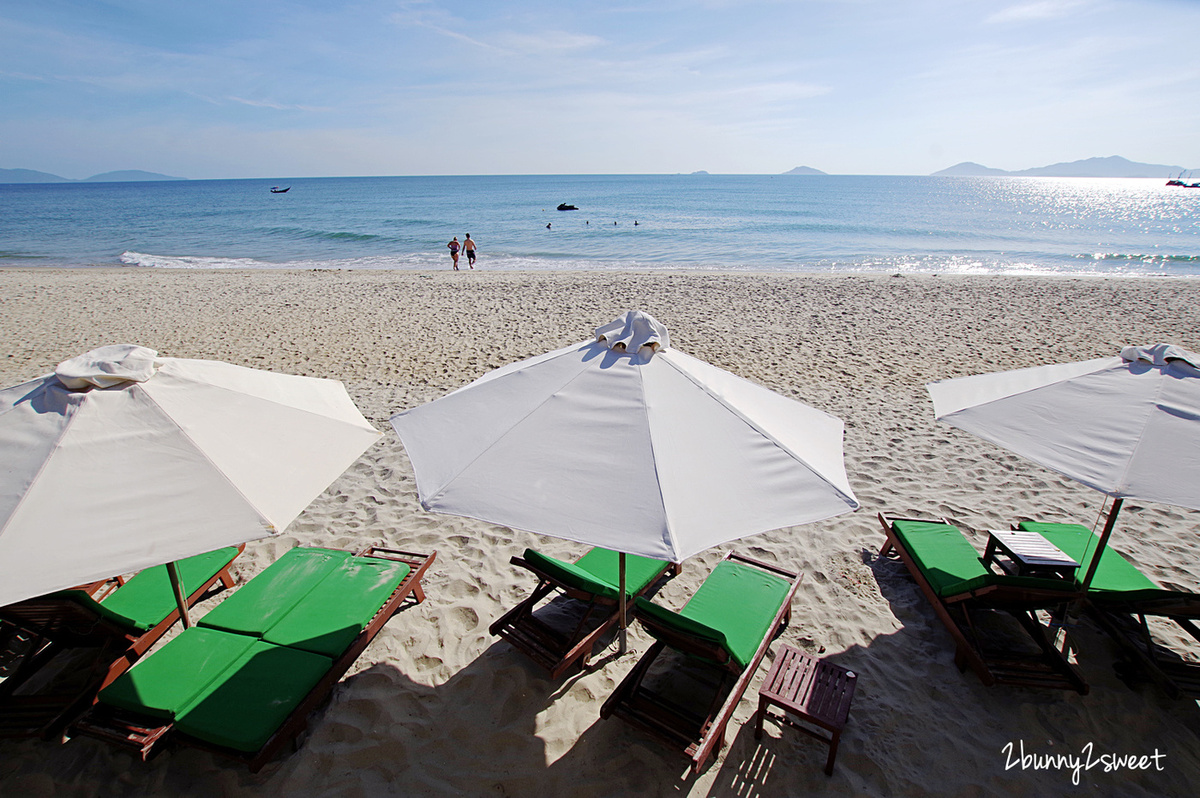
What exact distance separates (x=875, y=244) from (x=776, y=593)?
35.0m

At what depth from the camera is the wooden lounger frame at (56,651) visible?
120 inches

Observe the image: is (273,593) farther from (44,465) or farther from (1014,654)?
(1014,654)

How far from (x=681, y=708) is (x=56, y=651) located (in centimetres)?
367

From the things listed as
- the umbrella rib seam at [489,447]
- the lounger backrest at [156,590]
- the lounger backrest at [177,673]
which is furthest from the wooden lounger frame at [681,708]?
the lounger backrest at [156,590]

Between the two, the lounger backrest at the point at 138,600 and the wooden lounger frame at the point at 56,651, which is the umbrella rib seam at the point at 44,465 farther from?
the wooden lounger frame at the point at 56,651

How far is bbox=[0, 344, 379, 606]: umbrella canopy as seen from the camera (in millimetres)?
2334

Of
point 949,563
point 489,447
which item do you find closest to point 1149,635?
point 949,563

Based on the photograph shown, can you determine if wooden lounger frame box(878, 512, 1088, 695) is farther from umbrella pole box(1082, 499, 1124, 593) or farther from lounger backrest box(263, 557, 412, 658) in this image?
lounger backrest box(263, 557, 412, 658)

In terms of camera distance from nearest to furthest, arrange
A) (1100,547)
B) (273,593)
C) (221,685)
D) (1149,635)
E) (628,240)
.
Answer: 1. (221,685)
2. (1149,635)
3. (1100,547)
4. (273,593)
5. (628,240)

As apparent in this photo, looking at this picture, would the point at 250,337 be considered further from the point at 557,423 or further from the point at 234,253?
the point at 234,253

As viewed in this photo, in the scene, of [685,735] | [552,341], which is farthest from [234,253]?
[685,735]

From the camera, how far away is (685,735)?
2900 millimetres

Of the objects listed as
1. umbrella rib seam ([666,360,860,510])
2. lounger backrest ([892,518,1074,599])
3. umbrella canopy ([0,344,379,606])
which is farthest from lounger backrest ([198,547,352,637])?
lounger backrest ([892,518,1074,599])

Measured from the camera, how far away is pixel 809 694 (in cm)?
308
